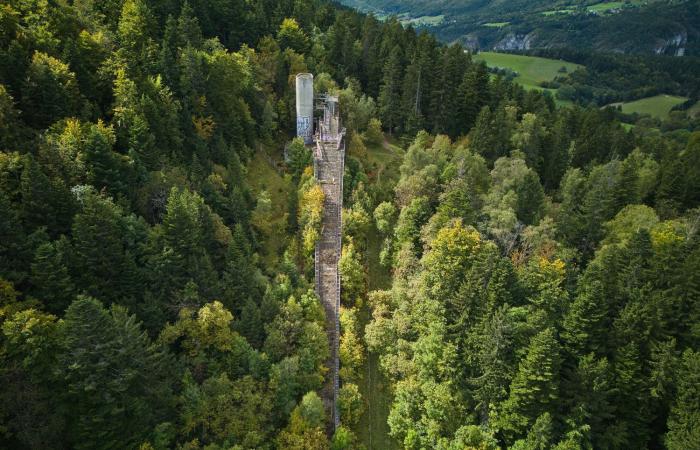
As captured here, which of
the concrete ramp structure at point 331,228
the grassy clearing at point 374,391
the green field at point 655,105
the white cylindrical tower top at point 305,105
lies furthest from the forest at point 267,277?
the green field at point 655,105

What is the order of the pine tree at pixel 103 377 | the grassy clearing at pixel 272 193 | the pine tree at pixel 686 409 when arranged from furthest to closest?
the grassy clearing at pixel 272 193 → the pine tree at pixel 686 409 → the pine tree at pixel 103 377

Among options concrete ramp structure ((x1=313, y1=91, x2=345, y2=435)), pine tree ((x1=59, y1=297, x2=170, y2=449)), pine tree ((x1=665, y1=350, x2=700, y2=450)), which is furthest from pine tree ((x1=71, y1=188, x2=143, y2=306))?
pine tree ((x1=665, y1=350, x2=700, y2=450))

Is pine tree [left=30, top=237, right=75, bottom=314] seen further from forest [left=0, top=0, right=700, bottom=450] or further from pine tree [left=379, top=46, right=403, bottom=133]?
pine tree [left=379, top=46, right=403, bottom=133]

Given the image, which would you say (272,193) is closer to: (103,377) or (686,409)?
(103,377)

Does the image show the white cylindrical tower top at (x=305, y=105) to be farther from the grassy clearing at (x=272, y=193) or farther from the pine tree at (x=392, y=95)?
the pine tree at (x=392, y=95)

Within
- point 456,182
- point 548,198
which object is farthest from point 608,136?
point 456,182

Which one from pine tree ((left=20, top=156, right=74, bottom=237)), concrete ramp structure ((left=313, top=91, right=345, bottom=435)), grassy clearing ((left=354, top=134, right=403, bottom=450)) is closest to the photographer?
pine tree ((left=20, top=156, right=74, bottom=237))
